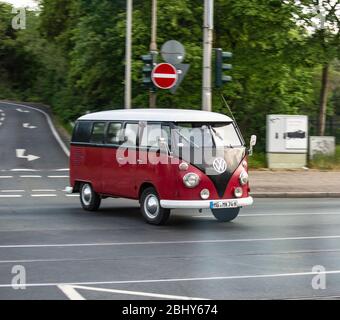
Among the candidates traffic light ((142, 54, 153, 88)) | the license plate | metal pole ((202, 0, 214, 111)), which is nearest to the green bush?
traffic light ((142, 54, 153, 88))

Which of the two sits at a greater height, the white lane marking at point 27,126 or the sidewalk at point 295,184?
the white lane marking at point 27,126

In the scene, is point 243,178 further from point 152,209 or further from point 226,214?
point 152,209

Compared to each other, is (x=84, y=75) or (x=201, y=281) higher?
(x=84, y=75)

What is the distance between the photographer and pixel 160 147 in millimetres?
13828

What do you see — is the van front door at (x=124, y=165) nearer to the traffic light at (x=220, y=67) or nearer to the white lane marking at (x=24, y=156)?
the traffic light at (x=220, y=67)

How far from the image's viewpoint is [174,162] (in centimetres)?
1352

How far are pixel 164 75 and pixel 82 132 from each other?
5.64 meters

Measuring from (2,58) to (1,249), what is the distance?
80729mm

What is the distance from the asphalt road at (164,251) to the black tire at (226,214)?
0.51ft

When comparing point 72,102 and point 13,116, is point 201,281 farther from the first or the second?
point 13,116

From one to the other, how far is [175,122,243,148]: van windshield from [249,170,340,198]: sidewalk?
588 centimetres

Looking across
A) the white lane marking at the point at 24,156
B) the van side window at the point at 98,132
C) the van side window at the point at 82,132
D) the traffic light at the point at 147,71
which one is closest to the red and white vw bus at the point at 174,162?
the van side window at the point at 98,132

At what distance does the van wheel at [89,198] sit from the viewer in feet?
52.5
